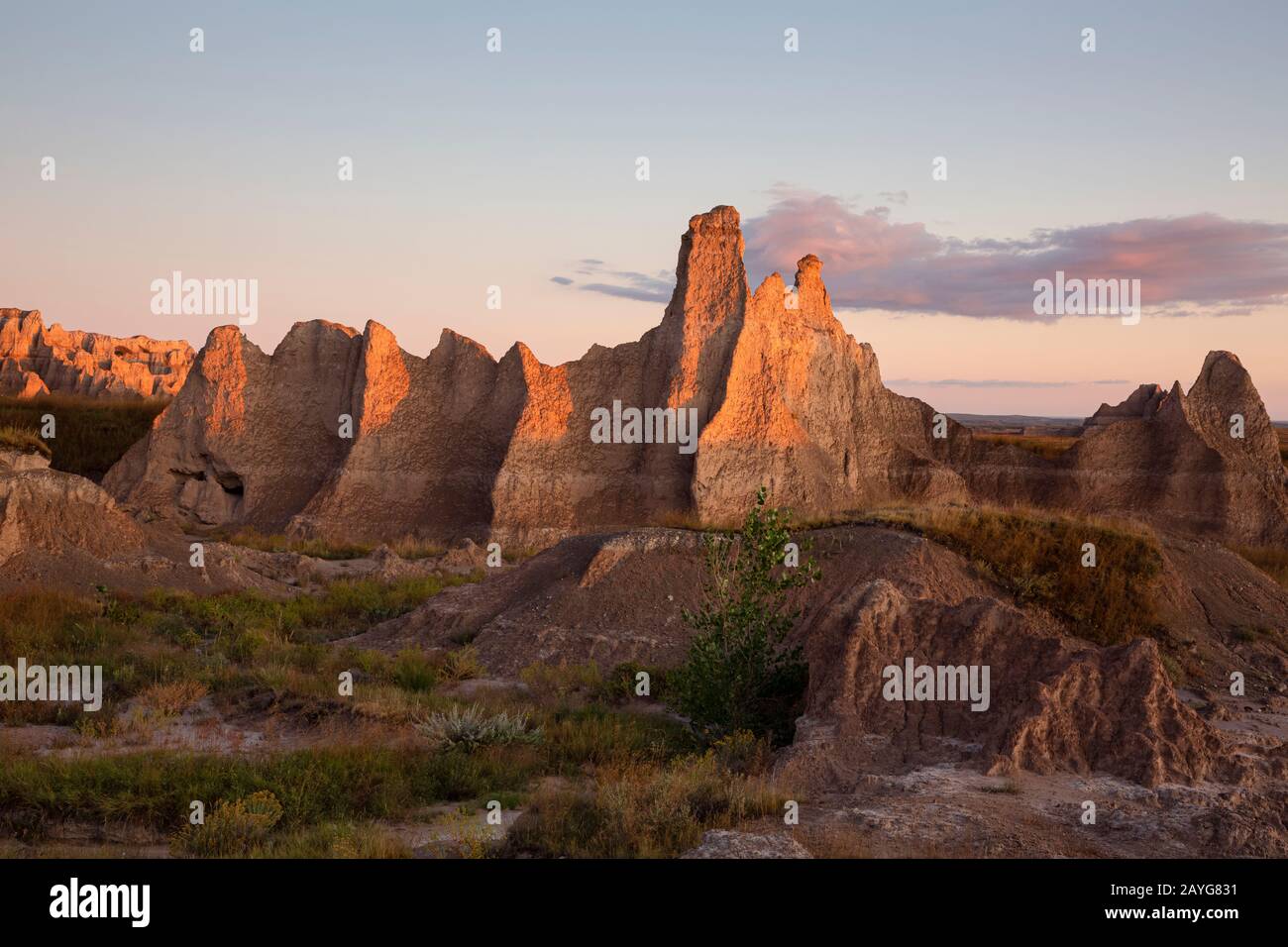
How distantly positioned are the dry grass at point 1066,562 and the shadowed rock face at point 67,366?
191 ft

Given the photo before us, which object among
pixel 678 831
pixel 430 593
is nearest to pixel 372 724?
pixel 678 831

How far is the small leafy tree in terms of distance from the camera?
10.2 metres

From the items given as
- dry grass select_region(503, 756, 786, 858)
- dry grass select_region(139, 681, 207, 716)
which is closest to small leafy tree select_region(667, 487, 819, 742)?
dry grass select_region(503, 756, 786, 858)

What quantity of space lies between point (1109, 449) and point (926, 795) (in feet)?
92.1

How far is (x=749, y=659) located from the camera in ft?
34.3

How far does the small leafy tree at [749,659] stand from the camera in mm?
10156

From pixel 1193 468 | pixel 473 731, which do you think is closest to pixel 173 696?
pixel 473 731

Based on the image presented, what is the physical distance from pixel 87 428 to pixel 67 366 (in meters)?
36.9

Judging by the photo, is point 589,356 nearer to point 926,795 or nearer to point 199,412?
point 199,412

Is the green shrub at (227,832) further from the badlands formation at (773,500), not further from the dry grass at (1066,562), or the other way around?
the dry grass at (1066,562)

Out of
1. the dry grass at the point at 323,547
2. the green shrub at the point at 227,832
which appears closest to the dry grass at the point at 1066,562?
the green shrub at the point at 227,832

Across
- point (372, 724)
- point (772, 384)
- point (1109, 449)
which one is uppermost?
point (772, 384)

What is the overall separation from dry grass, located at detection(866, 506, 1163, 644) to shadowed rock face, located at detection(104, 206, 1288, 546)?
11.1 m
